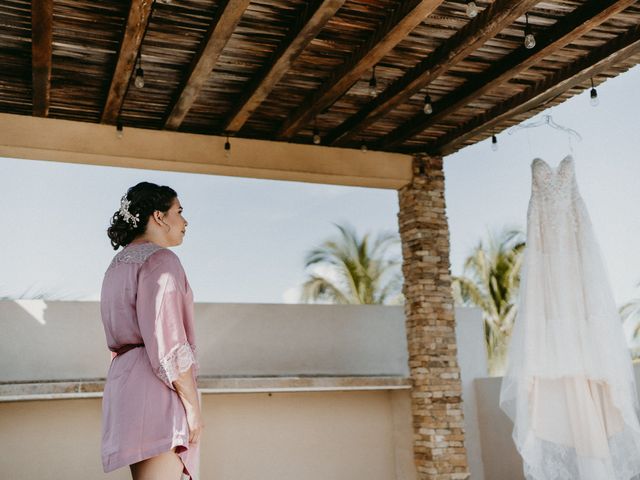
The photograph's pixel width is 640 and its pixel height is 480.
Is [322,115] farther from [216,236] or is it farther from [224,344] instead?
[216,236]

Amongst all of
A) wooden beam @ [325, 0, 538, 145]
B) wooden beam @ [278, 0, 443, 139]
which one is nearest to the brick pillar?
wooden beam @ [325, 0, 538, 145]

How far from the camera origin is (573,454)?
420 centimetres

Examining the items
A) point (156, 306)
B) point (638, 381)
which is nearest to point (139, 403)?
point (156, 306)

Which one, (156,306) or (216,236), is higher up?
(216,236)

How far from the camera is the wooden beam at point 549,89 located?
484 centimetres

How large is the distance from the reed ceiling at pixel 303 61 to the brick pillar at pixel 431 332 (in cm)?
75

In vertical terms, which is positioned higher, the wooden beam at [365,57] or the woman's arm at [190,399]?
the wooden beam at [365,57]

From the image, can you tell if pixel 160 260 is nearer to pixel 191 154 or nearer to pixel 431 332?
pixel 191 154

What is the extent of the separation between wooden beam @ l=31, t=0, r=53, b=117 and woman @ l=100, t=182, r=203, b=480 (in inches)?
92.8

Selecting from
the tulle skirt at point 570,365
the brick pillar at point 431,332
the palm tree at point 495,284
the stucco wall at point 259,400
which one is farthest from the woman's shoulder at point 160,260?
the palm tree at point 495,284

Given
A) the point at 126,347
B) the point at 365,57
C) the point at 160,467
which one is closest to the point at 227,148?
the point at 365,57

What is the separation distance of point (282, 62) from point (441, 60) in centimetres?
110

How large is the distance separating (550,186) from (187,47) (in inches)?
101

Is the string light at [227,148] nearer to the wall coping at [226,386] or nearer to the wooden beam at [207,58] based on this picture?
the wooden beam at [207,58]
